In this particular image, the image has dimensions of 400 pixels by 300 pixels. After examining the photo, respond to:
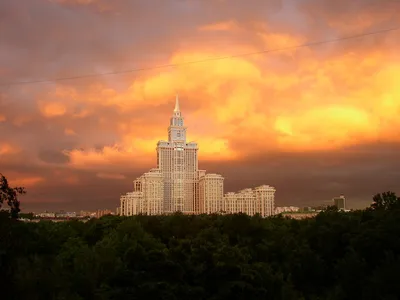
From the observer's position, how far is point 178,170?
617 feet

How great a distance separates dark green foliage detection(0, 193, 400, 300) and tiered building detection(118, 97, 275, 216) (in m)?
143

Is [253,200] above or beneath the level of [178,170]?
beneath

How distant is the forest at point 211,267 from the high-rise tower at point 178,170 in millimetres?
147929

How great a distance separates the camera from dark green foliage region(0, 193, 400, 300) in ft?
74.9

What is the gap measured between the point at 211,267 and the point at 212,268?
0.25m

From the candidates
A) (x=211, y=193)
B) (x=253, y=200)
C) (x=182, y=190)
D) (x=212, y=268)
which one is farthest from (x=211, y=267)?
(x=253, y=200)

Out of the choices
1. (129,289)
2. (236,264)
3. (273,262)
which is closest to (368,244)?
(273,262)

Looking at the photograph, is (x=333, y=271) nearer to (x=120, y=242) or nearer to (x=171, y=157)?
(x=120, y=242)

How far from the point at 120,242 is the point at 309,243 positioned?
13470 mm

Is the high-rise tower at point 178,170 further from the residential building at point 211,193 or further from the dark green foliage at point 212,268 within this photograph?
the dark green foliage at point 212,268

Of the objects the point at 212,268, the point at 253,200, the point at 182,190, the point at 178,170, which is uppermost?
the point at 178,170

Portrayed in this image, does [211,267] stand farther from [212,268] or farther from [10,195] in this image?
[10,195]

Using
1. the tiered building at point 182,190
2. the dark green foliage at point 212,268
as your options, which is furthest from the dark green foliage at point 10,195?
the tiered building at point 182,190

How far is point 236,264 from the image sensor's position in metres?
25.8
